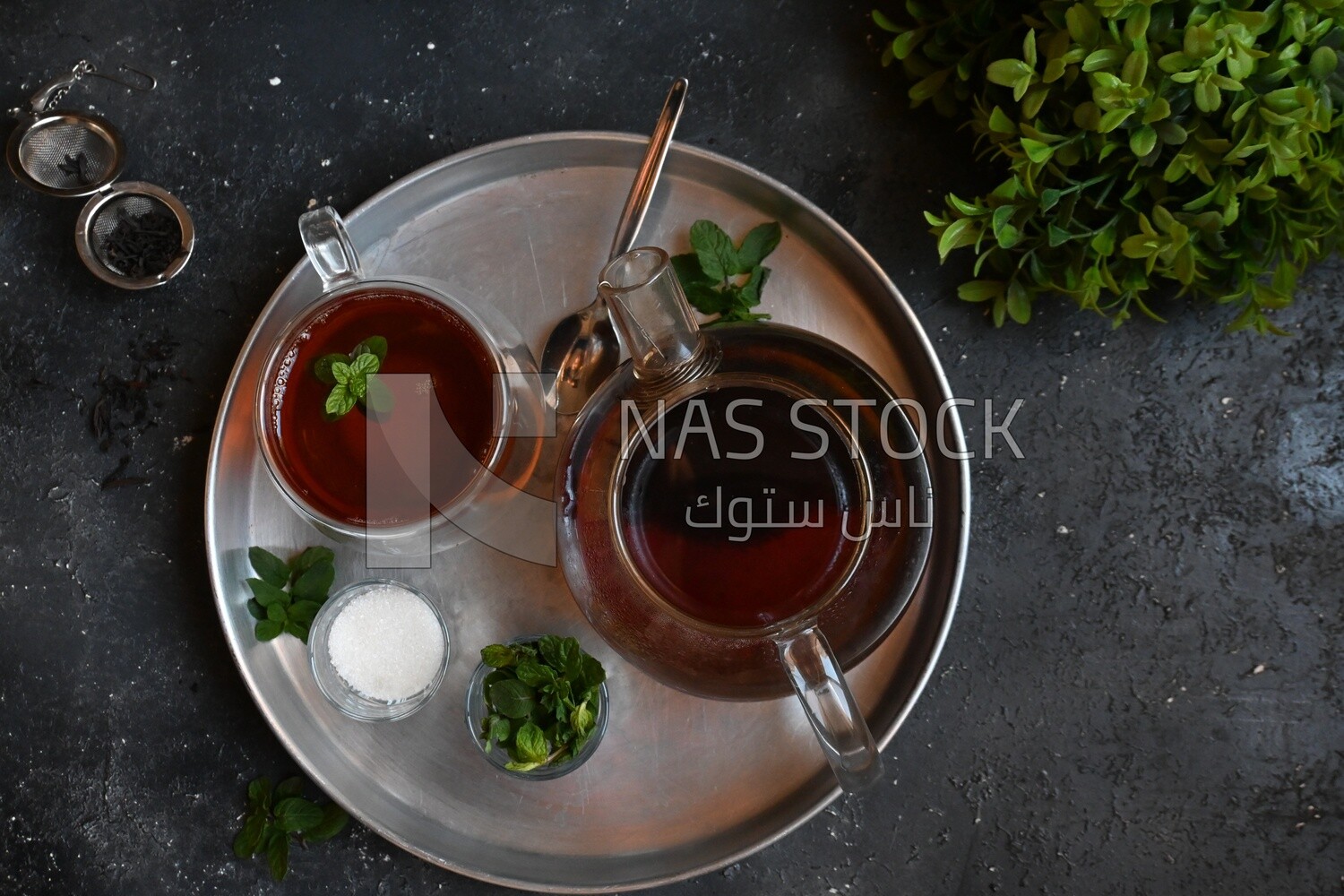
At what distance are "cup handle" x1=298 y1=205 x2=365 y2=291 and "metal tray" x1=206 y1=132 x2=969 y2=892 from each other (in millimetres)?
78

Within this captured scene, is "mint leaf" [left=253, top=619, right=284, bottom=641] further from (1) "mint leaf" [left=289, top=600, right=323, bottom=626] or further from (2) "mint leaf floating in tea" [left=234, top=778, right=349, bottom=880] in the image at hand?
(2) "mint leaf floating in tea" [left=234, top=778, right=349, bottom=880]

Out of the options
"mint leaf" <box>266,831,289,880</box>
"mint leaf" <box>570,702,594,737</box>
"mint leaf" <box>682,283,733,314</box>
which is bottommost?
"mint leaf" <box>266,831,289,880</box>

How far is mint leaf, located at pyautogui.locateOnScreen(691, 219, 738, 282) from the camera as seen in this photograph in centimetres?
85

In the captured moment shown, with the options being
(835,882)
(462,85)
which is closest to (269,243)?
A: (462,85)

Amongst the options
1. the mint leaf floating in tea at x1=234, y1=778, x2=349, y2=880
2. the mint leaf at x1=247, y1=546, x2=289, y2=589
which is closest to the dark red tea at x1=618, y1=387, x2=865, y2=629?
the mint leaf at x1=247, y1=546, x2=289, y2=589

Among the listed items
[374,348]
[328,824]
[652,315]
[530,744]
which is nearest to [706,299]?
[652,315]

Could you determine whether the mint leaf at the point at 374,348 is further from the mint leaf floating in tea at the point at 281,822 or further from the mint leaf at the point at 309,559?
the mint leaf floating in tea at the point at 281,822

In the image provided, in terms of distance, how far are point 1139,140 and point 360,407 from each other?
2.23ft

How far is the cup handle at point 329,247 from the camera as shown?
2.58ft

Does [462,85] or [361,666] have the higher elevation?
[462,85]

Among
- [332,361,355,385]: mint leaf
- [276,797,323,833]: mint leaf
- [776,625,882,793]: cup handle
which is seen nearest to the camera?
[776,625,882,793]: cup handle

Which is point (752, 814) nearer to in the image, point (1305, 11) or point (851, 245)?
point (851, 245)

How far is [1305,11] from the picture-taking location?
0.72 meters

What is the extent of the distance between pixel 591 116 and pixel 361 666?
1.92 ft
